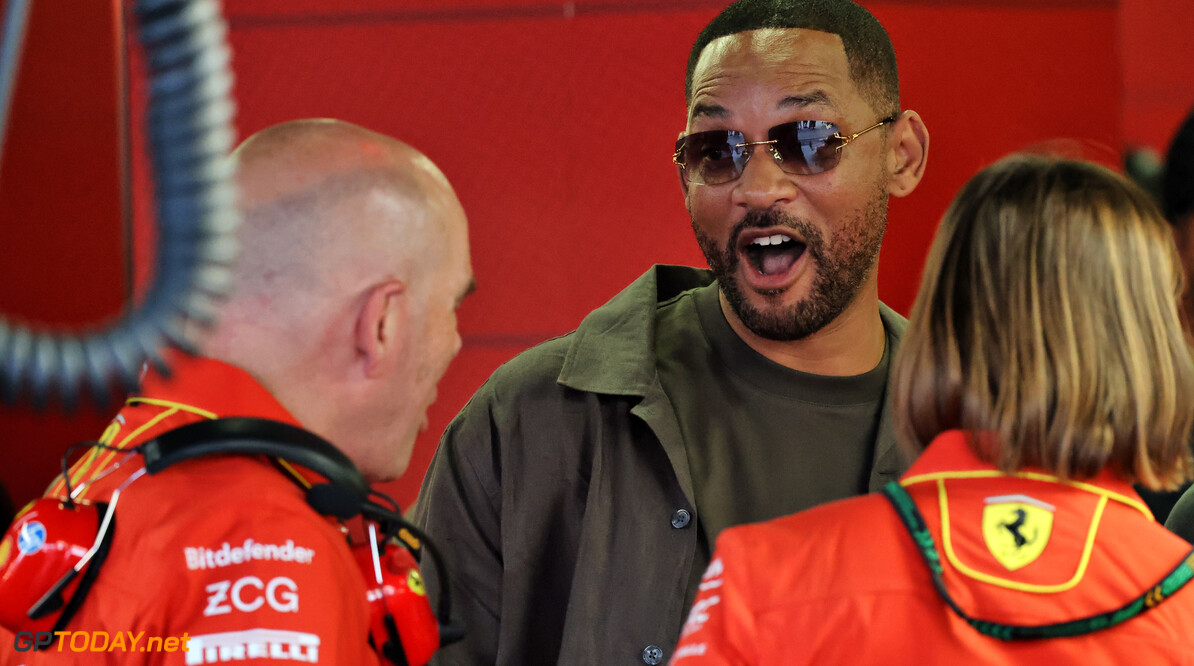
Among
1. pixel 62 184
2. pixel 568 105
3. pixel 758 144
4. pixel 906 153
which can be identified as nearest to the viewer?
pixel 758 144

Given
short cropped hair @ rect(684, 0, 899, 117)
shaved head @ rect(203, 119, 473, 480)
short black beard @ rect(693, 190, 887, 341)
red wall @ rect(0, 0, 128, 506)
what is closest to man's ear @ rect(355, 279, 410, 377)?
shaved head @ rect(203, 119, 473, 480)

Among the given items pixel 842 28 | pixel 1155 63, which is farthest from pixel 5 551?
pixel 1155 63

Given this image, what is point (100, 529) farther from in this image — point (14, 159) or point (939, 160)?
point (14, 159)

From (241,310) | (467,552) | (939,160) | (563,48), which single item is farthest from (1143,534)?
(563,48)

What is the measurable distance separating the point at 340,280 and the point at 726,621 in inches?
18.2

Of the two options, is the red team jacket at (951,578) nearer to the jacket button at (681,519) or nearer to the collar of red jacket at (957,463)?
the collar of red jacket at (957,463)

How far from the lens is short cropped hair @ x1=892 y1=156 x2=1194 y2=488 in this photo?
101 centimetres

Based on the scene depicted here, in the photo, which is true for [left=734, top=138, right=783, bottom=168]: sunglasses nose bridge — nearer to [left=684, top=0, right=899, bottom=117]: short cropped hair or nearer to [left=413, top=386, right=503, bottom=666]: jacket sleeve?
[left=684, top=0, right=899, bottom=117]: short cropped hair

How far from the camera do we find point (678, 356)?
5.87 ft

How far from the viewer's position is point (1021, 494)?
1.00 metres

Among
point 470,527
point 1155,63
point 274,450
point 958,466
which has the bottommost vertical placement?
point 470,527

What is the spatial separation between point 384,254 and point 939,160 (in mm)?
2105

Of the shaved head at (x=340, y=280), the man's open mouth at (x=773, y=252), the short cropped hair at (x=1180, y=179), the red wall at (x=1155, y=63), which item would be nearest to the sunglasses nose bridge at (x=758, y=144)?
the man's open mouth at (x=773, y=252)

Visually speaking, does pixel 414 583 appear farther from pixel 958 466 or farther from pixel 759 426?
pixel 759 426
